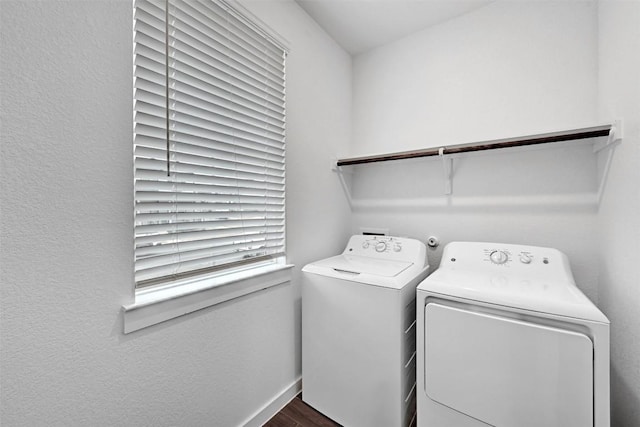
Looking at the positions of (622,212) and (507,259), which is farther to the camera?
(507,259)

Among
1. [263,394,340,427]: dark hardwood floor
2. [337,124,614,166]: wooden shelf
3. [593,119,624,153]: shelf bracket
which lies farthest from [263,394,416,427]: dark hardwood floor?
[593,119,624,153]: shelf bracket

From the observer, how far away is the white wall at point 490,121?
152cm

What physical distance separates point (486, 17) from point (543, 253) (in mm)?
1566

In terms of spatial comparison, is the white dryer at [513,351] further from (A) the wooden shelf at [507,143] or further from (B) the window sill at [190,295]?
(B) the window sill at [190,295]

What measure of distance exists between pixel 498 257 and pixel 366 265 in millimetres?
749

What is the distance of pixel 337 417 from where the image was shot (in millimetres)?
1513

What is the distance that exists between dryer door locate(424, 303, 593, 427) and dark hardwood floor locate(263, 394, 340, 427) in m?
0.67

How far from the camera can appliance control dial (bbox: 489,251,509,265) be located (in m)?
1.48

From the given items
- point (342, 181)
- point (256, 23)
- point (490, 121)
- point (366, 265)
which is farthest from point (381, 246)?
point (256, 23)

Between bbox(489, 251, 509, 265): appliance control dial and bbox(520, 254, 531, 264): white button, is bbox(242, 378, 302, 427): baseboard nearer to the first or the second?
bbox(489, 251, 509, 265): appliance control dial

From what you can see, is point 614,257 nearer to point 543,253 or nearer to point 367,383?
point 543,253

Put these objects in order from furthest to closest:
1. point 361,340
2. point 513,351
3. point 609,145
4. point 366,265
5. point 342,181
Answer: point 342,181 → point 366,265 → point 361,340 → point 609,145 → point 513,351

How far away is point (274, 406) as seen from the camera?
155 cm

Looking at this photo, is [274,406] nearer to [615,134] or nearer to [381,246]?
[381,246]
